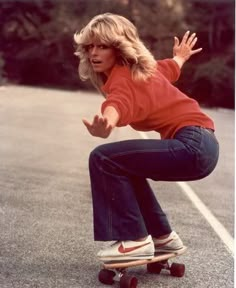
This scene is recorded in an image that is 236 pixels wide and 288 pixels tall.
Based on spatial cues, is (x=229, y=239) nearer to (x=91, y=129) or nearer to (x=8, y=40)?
(x=91, y=129)

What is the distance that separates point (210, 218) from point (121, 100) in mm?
3125

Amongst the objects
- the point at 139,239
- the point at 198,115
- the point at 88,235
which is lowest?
the point at 88,235

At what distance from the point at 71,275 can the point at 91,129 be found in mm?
1008

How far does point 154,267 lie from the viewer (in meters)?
3.57

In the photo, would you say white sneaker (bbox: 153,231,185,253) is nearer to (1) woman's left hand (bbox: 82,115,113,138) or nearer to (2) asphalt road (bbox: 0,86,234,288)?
(2) asphalt road (bbox: 0,86,234,288)

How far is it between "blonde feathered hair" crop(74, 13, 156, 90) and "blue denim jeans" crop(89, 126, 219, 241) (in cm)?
38

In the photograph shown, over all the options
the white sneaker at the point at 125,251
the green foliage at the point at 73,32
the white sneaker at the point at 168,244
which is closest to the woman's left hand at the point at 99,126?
the white sneaker at the point at 125,251

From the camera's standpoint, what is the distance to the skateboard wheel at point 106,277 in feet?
10.9

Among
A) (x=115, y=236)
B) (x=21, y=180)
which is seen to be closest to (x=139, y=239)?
(x=115, y=236)

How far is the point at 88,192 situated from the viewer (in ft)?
21.8

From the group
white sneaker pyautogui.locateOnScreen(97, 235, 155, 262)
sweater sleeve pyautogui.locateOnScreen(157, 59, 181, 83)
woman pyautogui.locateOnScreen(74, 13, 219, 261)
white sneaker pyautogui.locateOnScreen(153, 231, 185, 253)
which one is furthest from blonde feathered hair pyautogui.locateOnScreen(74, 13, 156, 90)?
white sneaker pyautogui.locateOnScreen(153, 231, 185, 253)

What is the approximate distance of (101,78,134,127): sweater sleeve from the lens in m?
2.95

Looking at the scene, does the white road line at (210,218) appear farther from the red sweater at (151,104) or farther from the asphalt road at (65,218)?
the red sweater at (151,104)

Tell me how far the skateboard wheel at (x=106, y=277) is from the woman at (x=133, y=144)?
0.11 meters
